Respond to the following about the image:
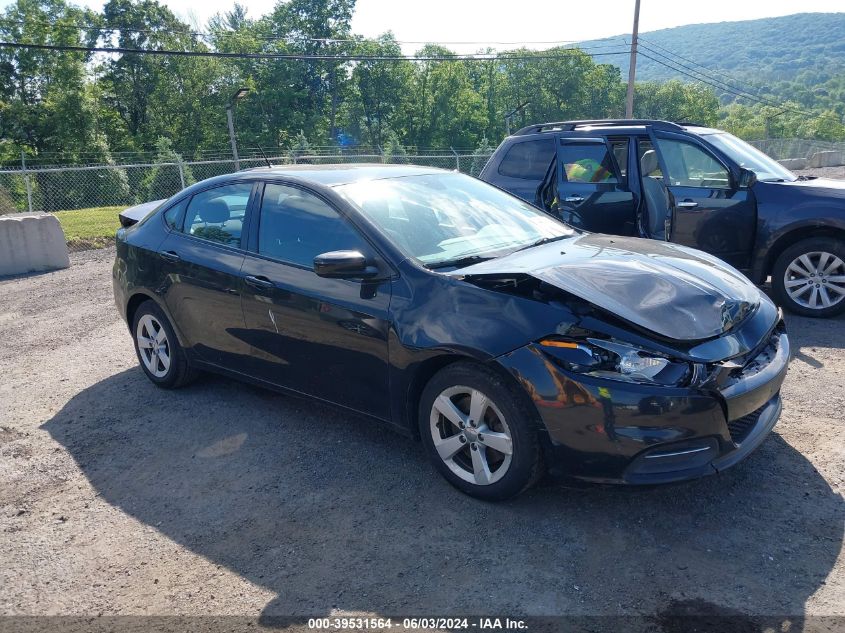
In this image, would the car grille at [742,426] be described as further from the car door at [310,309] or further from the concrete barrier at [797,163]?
the concrete barrier at [797,163]

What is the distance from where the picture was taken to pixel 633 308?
3.23 m

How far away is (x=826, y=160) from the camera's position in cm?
4284

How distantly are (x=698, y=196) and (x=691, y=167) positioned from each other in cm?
38

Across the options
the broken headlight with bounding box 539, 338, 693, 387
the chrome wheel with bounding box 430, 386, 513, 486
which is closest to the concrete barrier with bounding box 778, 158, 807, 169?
the broken headlight with bounding box 539, 338, 693, 387

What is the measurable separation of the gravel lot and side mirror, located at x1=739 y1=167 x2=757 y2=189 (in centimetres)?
245

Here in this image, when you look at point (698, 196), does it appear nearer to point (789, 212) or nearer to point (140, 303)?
point (789, 212)

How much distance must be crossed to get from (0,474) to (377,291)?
2595 millimetres

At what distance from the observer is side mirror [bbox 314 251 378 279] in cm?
356

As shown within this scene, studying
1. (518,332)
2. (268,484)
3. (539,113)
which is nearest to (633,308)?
(518,332)

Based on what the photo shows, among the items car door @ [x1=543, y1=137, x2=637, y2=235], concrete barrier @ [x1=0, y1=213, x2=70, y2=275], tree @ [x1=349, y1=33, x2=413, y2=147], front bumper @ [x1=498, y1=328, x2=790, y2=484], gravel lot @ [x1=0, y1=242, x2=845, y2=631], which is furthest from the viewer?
tree @ [x1=349, y1=33, x2=413, y2=147]

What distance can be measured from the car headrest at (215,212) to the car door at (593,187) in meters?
3.88

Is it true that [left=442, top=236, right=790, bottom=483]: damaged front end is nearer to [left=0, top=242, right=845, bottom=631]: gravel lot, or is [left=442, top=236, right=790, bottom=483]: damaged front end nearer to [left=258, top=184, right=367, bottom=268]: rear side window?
[left=0, top=242, right=845, bottom=631]: gravel lot

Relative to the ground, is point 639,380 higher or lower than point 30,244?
higher

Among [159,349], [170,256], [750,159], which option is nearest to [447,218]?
[170,256]
